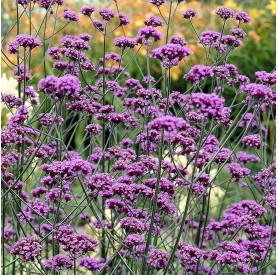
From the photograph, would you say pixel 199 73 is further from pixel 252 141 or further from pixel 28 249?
pixel 28 249

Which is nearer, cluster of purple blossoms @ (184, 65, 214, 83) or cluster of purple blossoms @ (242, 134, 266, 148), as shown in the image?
cluster of purple blossoms @ (184, 65, 214, 83)

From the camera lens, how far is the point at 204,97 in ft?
7.29

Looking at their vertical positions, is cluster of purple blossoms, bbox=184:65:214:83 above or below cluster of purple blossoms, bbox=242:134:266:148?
above

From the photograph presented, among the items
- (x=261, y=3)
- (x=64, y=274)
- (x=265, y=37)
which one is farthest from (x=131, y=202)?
(x=261, y=3)

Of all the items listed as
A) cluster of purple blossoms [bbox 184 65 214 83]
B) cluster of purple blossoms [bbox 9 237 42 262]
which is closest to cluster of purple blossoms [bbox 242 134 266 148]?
cluster of purple blossoms [bbox 184 65 214 83]

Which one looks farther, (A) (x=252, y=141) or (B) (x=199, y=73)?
(A) (x=252, y=141)

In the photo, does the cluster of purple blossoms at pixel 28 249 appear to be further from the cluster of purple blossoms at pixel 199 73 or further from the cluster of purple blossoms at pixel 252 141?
the cluster of purple blossoms at pixel 252 141

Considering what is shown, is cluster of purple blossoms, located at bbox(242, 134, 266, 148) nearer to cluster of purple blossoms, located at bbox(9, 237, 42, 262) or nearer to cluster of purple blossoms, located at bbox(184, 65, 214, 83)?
cluster of purple blossoms, located at bbox(184, 65, 214, 83)

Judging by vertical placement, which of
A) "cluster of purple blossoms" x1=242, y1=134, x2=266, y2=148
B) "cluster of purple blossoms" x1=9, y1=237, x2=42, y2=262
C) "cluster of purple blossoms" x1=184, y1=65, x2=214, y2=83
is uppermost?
"cluster of purple blossoms" x1=184, y1=65, x2=214, y2=83

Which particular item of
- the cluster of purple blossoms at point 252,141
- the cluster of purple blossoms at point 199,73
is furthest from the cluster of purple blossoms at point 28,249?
the cluster of purple blossoms at point 252,141

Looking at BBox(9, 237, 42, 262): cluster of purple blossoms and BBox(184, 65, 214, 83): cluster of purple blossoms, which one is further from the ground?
BBox(184, 65, 214, 83): cluster of purple blossoms

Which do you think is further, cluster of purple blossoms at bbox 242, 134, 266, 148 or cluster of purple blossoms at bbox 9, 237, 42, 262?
cluster of purple blossoms at bbox 242, 134, 266, 148

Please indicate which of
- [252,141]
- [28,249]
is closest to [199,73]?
[252,141]

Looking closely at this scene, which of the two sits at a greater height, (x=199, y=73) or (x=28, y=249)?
(x=199, y=73)
